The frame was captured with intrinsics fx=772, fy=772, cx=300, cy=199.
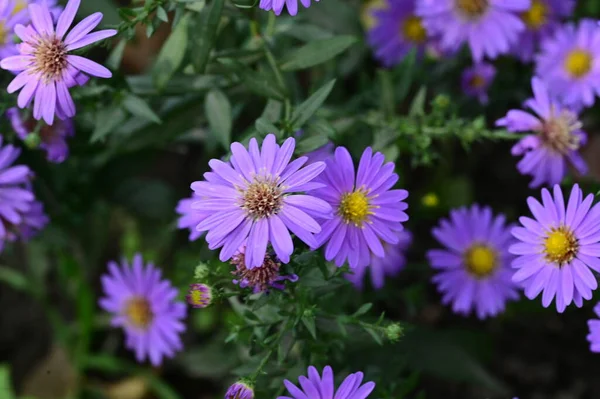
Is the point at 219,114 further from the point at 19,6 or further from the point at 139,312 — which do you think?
the point at 139,312

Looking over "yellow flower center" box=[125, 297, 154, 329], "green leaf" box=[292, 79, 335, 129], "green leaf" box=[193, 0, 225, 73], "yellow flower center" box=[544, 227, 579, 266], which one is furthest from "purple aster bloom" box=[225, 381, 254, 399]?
"yellow flower center" box=[125, 297, 154, 329]

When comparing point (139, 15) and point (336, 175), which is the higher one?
point (139, 15)

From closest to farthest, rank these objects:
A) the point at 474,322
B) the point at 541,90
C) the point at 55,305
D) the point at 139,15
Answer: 1. the point at 139,15
2. the point at 541,90
3. the point at 474,322
4. the point at 55,305

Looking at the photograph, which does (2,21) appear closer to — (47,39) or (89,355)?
(47,39)

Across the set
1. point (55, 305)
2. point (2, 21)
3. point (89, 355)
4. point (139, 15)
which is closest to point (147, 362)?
point (89, 355)

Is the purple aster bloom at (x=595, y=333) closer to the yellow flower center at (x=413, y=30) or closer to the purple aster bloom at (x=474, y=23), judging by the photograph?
the purple aster bloom at (x=474, y=23)

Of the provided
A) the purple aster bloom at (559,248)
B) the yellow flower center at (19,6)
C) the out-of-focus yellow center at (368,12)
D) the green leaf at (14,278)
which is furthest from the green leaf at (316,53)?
the green leaf at (14,278)

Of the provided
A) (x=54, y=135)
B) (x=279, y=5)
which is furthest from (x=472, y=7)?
(x=54, y=135)
